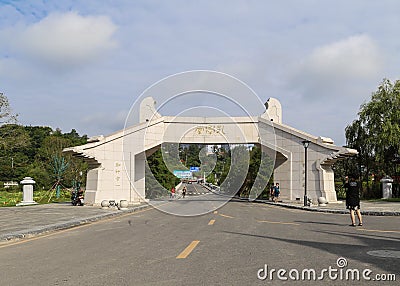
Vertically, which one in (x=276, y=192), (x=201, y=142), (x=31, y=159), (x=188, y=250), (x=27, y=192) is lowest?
(x=188, y=250)

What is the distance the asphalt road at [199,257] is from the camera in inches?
254

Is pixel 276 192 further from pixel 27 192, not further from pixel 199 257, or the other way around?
pixel 199 257

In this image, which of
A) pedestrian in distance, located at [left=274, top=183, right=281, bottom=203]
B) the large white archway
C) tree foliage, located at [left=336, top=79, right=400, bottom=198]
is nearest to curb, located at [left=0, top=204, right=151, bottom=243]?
the large white archway

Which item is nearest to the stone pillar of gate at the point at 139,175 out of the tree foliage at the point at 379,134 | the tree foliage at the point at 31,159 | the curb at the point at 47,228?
the tree foliage at the point at 31,159

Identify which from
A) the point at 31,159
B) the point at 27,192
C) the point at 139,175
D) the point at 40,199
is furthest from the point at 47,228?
the point at 31,159

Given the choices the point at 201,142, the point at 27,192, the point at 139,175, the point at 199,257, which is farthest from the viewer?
the point at 139,175

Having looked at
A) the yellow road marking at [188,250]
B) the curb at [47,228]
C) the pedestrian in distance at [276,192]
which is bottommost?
the curb at [47,228]

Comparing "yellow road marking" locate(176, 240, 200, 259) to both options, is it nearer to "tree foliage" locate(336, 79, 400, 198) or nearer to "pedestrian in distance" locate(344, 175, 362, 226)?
"pedestrian in distance" locate(344, 175, 362, 226)

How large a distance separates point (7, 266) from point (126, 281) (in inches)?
116

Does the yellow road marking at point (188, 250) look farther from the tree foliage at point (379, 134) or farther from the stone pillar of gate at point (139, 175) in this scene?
the tree foliage at point (379, 134)

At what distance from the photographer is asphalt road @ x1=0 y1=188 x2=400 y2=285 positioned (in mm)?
6441

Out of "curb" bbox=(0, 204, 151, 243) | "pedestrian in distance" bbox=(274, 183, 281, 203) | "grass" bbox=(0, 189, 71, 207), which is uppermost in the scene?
"pedestrian in distance" bbox=(274, 183, 281, 203)

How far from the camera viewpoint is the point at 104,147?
29.9 meters

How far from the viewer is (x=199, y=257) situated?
8.12 m
